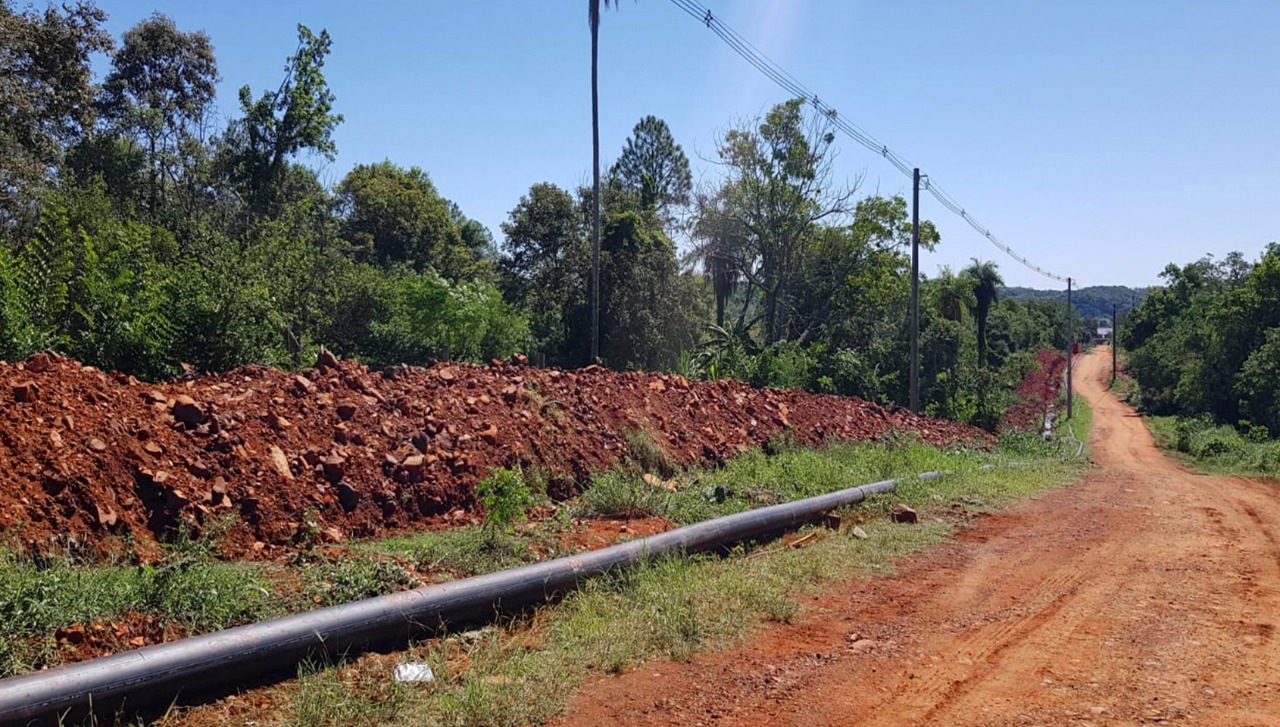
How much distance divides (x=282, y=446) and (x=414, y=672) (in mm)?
3869

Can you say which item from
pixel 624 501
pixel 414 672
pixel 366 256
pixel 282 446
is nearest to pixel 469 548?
pixel 414 672

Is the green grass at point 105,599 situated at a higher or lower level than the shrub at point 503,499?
lower

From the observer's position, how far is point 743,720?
400 cm

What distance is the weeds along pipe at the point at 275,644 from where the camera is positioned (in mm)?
3445

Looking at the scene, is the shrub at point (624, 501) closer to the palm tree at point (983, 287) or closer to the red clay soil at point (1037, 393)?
the red clay soil at point (1037, 393)

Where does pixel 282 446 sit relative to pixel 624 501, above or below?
above

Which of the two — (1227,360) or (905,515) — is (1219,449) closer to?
(1227,360)

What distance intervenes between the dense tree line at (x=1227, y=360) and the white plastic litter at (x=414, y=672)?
103 feet

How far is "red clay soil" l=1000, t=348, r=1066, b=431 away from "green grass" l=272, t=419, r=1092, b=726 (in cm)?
2229

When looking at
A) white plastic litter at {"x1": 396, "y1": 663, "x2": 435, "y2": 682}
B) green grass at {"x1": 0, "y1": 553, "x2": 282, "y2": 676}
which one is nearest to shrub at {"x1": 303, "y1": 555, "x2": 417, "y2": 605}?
green grass at {"x1": 0, "y1": 553, "x2": 282, "y2": 676}

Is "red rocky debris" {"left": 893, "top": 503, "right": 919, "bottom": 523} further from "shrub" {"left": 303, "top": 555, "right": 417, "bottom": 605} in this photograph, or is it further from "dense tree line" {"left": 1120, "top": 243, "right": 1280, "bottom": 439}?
"dense tree line" {"left": 1120, "top": 243, "right": 1280, "bottom": 439}

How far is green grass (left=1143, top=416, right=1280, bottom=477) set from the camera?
816 inches

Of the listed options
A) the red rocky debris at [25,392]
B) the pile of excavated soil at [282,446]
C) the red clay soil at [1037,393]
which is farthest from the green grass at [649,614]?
the red clay soil at [1037,393]

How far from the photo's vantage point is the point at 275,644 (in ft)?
13.6
